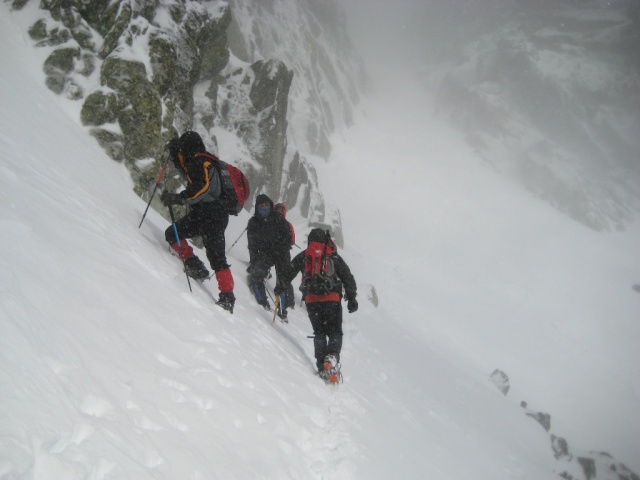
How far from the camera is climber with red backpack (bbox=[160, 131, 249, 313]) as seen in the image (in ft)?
14.8

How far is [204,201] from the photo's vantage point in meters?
4.77

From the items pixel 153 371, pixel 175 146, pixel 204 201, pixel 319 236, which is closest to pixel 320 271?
pixel 319 236

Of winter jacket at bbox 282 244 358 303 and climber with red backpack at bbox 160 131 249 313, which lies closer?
climber with red backpack at bbox 160 131 249 313

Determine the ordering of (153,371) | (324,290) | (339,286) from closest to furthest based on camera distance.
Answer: (153,371) → (324,290) → (339,286)

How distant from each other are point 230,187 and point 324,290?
2089mm

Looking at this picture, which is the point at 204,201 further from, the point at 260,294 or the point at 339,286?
the point at 260,294

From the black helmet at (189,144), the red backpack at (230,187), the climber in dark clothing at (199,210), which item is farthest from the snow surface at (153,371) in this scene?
the black helmet at (189,144)

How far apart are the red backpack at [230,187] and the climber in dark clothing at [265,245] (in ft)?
8.41

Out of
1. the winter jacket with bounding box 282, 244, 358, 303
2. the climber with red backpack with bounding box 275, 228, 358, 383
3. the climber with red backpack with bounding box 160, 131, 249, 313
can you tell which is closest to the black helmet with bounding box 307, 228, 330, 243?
the climber with red backpack with bounding box 275, 228, 358, 383

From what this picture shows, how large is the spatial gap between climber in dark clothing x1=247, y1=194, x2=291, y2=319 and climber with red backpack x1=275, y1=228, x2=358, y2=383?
7.58 feet

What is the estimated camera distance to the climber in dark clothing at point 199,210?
450 centimetres

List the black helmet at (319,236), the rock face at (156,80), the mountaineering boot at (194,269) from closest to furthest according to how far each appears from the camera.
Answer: the mountaineering boot at (194,269) < the black helmet at (319,236) < the rock face at (156,80)

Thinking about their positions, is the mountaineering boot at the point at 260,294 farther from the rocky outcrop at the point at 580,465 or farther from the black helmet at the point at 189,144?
the rocky outcrop at the point at 580,465

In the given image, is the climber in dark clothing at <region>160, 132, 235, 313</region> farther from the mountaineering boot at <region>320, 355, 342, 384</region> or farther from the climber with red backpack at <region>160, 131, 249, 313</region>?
the mountaineering boot at <region>320, 355, 342, 384</region>
